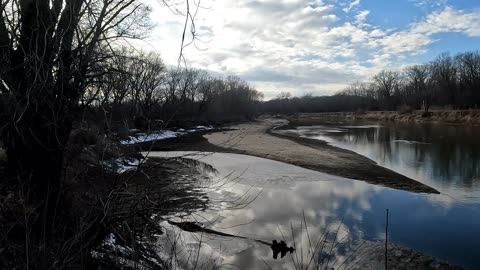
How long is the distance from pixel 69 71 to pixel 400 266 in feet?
24.5

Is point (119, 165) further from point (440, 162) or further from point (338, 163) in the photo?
point (440, 162)

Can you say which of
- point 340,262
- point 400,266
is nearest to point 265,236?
point 340,262

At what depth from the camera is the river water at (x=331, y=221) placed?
8.62 meters

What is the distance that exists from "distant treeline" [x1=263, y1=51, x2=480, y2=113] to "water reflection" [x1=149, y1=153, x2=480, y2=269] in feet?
213

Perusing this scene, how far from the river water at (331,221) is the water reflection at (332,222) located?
0.02m

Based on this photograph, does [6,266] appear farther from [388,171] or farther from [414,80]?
[414,80]

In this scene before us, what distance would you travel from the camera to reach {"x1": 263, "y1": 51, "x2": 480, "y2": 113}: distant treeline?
253 feet

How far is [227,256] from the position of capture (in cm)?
858

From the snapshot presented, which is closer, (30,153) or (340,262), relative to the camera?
(30,153)

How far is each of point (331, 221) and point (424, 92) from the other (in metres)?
89.2

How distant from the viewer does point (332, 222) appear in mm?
10859

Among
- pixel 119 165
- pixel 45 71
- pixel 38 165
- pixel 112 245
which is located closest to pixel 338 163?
pixel 112 245

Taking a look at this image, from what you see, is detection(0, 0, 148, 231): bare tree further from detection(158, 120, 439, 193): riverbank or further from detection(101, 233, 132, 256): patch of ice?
detection(158, 120, 439, 193): riverbank

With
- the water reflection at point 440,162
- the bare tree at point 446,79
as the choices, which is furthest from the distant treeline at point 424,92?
the water reflection at point 440,162
